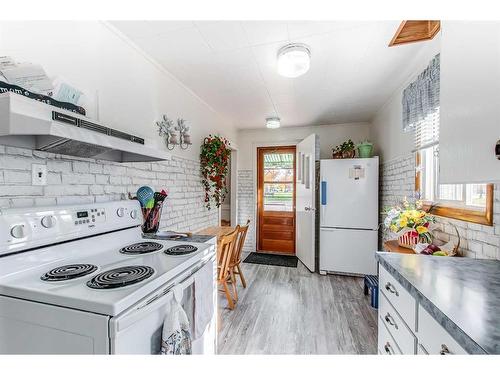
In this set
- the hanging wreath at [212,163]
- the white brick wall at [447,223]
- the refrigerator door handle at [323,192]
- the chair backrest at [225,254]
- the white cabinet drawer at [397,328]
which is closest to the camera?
the white cabinet drawer at [397,328]

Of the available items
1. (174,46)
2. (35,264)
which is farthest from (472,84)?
(35,264)

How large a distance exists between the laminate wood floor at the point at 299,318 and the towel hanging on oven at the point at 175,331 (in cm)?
90

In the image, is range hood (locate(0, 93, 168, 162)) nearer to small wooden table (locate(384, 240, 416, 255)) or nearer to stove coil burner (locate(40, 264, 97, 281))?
stove coil burner (locate(40, 264, 97, 281))

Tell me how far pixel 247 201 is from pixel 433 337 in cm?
370

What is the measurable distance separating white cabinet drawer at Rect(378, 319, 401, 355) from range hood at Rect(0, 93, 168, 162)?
1.67 meters

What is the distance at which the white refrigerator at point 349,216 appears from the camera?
3189mm

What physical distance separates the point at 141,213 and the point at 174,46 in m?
1.30

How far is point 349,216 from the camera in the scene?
10.7ft

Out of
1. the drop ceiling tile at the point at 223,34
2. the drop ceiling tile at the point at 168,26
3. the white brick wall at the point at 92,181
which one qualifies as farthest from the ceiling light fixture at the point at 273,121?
the drop ceiling tile at the point at 168,26

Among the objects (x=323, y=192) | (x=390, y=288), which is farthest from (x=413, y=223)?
(x=323, y=192)

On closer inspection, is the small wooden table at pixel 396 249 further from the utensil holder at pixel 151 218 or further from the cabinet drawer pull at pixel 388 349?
the utensil holder at pixel 151 218

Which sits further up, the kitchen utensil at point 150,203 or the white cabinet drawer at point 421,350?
the kitchen utensil at point 150,203

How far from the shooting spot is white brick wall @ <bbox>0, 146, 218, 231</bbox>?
109 centimetres
